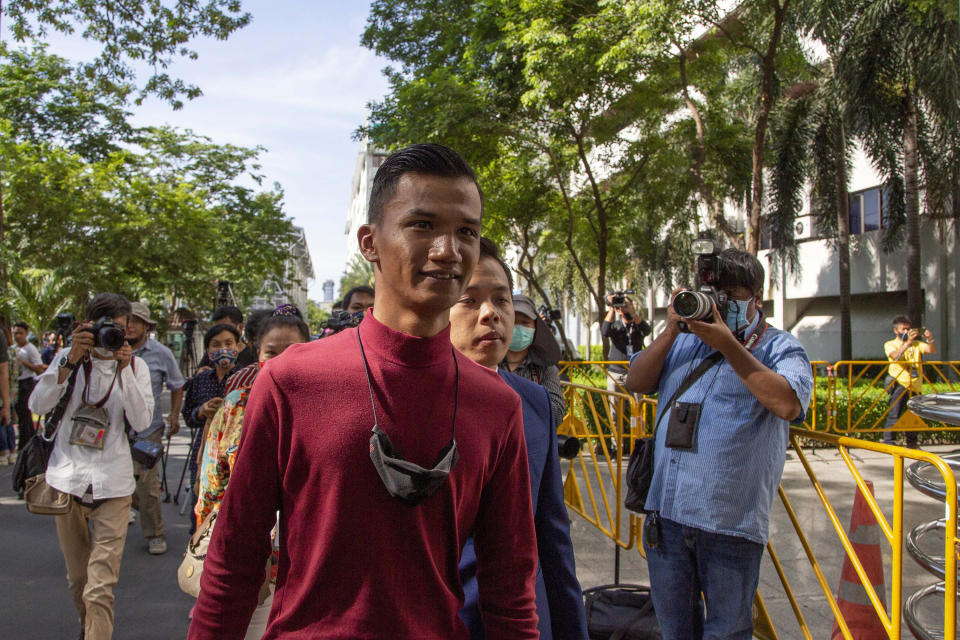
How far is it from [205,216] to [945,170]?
16.9m

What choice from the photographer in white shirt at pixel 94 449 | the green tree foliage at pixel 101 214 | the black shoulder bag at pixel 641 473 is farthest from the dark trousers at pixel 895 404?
the green tree foliage at pixel 101 214

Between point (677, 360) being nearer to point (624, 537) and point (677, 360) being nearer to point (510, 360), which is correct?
point (510, 360)

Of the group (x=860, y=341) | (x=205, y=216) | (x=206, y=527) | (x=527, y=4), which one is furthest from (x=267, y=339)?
(x=860, y=341)

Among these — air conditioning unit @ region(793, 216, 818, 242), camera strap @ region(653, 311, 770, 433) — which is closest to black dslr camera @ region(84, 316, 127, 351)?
camera strap @ region(653, 311, 770, 433)

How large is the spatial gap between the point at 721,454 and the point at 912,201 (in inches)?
661

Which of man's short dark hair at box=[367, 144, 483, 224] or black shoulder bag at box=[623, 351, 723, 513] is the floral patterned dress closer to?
man's short dark hair at box=[367, 144, 483, 224]

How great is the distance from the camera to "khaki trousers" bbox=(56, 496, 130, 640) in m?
3.38

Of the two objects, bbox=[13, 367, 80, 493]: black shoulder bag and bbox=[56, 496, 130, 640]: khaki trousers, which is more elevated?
bbox=[13, 367, 80, 493]: black shoulder bag

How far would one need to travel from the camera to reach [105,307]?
4.04 m

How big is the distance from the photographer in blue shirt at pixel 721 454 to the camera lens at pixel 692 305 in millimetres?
21

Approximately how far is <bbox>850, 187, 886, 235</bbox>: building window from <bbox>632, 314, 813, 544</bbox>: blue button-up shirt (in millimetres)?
24251

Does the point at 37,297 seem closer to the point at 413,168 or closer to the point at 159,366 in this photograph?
the point at 159,366

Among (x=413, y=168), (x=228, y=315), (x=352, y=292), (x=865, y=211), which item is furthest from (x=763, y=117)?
(x=865, y=211)

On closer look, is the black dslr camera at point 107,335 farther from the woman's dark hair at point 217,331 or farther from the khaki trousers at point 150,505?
the khaki trousers at point 150,505
